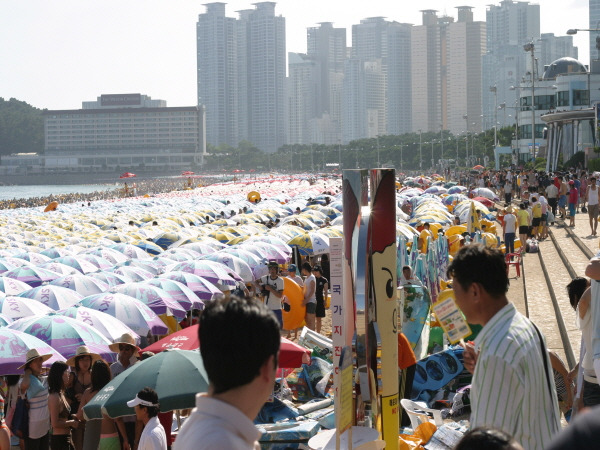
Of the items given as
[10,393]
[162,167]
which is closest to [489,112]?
[162,167]

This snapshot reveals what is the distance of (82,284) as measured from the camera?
44.2 ft

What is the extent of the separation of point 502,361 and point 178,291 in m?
9.91

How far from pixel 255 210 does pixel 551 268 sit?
55.4ft

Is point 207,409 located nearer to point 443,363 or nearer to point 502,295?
point 502,295

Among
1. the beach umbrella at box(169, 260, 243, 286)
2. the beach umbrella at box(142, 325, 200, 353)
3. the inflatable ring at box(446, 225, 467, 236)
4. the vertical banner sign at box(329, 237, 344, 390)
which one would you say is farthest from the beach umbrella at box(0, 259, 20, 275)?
the vertical banner sign at box(329, 237, 344, 390)

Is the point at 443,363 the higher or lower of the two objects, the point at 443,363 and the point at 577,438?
the lower

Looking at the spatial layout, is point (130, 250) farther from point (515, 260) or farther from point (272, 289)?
point (515, 260)

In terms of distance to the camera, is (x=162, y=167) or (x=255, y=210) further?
(x=162, y=167)

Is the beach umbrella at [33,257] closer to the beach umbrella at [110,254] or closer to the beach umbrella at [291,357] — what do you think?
the beach umbrella at [110,254]

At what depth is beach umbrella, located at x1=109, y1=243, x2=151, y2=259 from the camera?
18.7 meters

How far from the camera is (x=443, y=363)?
30.6 feet

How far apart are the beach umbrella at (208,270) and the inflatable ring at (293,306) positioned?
1250 mm

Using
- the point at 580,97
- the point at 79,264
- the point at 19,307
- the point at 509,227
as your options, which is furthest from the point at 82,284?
the point at 580,97

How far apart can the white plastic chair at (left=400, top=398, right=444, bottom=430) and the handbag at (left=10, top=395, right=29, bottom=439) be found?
3.02 m
